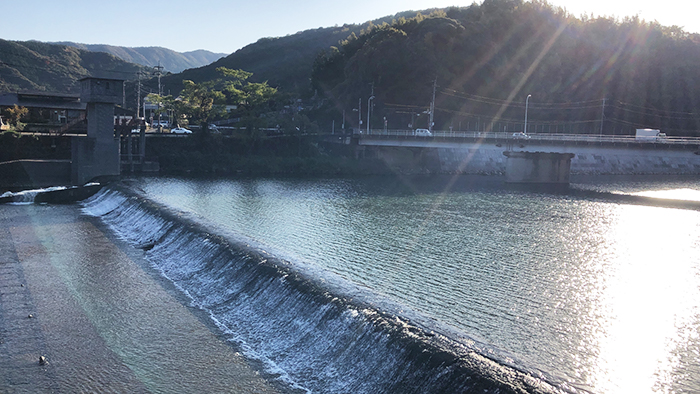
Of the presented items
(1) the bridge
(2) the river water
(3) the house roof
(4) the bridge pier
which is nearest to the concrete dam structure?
(1) the bridge

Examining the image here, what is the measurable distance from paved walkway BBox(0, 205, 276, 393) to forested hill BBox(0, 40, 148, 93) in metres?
114

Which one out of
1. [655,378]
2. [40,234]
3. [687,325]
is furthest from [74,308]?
[687,325]

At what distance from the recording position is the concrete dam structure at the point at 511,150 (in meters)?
65.6

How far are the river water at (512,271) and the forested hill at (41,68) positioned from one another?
10776 cm

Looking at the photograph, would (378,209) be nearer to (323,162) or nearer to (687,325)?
(687,325)

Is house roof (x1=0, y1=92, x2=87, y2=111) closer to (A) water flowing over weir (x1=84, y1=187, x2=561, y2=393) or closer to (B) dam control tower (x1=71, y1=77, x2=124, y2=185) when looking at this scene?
(B) dam control tower (x1=71, y1=77, x2=124, y2=185)

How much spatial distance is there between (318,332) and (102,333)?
660cm

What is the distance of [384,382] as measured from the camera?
12.0 meters

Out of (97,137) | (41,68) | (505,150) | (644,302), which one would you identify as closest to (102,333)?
(644,302)

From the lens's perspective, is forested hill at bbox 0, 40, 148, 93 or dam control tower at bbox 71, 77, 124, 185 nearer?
dam control tower at bbox 71, 77, 124, 185

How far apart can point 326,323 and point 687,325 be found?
1102cm

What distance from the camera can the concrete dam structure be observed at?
215 feet

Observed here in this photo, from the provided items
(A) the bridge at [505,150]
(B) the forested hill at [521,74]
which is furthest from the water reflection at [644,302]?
(B) the forested hill at [521,74]

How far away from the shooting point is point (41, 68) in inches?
5768
